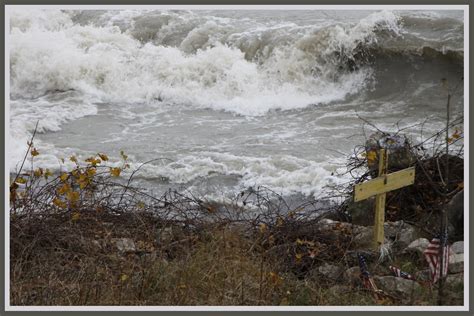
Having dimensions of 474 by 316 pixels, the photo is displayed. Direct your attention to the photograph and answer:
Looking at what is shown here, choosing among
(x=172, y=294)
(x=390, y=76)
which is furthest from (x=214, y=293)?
(x=390, y=76)

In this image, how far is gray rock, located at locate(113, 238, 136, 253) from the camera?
14.0 ft

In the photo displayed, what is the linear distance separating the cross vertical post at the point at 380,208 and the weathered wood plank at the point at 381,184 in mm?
36

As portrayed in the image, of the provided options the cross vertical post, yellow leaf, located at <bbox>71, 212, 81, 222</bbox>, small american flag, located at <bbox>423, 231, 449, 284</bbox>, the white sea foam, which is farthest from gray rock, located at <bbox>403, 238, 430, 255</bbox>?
the white sea foam

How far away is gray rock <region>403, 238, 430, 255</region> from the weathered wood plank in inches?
16.2

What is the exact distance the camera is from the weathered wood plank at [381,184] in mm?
3926

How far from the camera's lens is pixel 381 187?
410 cm

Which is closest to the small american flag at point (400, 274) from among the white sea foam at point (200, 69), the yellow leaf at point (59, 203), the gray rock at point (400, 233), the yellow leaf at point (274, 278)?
the gray rock at point (400, 233)

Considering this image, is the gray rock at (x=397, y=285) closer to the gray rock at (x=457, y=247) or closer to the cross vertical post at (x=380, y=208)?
the cross vertical post at (x=380, y=208)

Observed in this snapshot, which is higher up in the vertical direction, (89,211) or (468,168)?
(468,168)

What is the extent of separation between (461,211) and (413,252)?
519mm

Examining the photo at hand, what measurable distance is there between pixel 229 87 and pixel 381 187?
770 cm

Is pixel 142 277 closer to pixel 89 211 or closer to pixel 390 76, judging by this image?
pixel 89 211

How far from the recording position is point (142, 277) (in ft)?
12.1

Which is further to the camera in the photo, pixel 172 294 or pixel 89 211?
pixel 89 211
